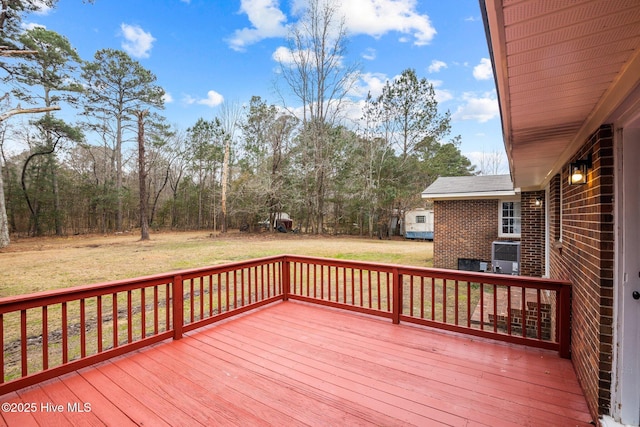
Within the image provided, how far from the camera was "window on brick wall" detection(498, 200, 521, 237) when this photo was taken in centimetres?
884

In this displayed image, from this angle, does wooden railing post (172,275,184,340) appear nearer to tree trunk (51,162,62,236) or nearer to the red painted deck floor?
the red painted deck floor

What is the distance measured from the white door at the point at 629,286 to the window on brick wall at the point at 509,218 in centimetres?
817

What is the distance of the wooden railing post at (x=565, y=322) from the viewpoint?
9.16 ft

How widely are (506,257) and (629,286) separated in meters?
7.05

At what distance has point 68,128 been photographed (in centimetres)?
1432

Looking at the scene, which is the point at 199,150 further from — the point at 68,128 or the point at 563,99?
the point at 563,99

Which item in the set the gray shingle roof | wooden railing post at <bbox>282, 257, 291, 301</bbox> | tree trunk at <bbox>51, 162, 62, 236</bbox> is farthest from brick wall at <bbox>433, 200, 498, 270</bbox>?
tree trunk at <bbox>51, 162, 62, 236</bbox>

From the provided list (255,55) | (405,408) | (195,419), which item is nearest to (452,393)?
(405,408)

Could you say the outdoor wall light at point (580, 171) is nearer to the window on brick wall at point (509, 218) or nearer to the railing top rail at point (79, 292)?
the railing top rail at point (79, 292)

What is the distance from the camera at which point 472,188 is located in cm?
937

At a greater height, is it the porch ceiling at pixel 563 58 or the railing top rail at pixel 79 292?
the porch ceiling at pixel 563 58

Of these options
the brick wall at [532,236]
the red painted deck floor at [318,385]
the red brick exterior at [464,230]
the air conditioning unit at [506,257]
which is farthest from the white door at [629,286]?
the red brick exterior at [464,230]

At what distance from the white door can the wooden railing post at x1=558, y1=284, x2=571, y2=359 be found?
116 cm

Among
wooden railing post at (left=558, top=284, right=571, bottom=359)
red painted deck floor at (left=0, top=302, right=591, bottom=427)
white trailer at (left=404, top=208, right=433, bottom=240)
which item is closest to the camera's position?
red painted deck floor at (left=0, top=302, right=591, bottom=427)
